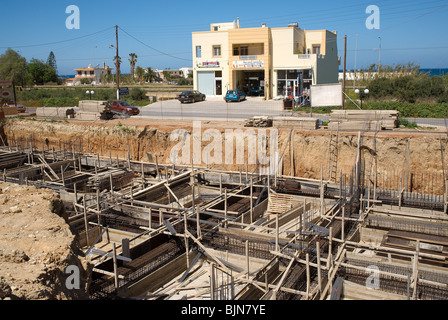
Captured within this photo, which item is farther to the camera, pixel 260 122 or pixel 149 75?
pixel 149 75

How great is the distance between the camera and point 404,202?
48.3ft

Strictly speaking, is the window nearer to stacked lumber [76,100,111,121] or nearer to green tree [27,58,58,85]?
stacked lumber [76,100,111,121]

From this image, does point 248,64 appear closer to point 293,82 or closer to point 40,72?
point 293,82

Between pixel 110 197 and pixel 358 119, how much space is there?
12.3 meters

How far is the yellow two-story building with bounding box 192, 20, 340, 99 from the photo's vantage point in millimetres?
36219

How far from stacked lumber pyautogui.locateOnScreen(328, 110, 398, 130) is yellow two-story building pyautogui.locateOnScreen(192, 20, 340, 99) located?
15823 millimetres

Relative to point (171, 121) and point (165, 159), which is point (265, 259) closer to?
point (165, 159)

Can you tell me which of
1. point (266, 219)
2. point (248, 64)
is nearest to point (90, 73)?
point (248, 64)

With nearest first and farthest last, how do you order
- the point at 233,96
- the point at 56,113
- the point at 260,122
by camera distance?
the point at 260,122 → the point at 56,113 → the point at 233,96

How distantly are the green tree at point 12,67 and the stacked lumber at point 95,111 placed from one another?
83.2 feet

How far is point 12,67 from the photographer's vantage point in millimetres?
48344

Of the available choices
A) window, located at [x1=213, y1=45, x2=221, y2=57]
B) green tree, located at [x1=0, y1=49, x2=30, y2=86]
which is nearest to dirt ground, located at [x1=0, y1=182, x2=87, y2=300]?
window, located at [x1=213, y1=45, x2=221, y2=57]

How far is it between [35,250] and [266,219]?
10.0m
